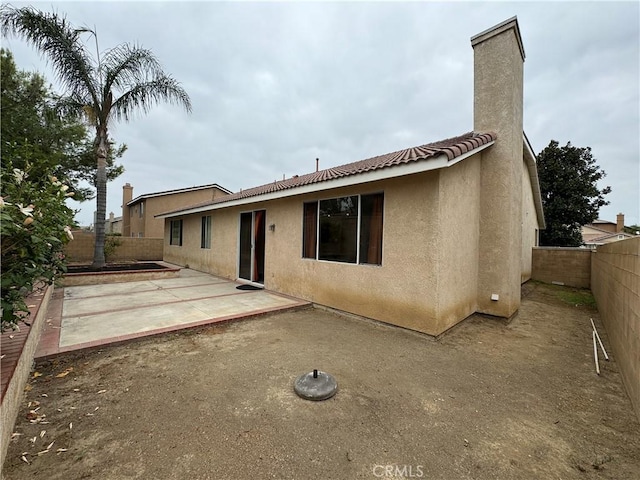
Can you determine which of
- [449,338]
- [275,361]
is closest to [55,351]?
[275,361]

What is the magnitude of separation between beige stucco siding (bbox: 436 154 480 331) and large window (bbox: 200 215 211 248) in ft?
31.5

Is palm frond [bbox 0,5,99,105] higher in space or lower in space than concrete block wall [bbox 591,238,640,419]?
higher

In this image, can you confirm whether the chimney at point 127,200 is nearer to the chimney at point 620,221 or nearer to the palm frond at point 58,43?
the palm frond at point 58,43

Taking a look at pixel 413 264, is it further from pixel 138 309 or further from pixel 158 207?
pixel 158 207

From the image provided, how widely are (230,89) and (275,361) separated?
13087mm

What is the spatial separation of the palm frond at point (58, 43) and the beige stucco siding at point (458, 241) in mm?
11317

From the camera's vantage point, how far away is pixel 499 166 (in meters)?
6.05

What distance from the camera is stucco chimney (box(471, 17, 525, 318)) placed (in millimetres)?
5980

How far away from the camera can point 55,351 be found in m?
3.69

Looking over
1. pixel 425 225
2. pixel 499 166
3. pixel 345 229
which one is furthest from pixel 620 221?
pixel 345 229

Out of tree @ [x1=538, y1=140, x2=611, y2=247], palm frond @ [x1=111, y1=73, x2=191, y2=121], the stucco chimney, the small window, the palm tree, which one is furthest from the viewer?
tree @ [x1=538, y1=140, x2=611, y2=247]

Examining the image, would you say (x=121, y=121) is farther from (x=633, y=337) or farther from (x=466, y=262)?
(x=633, y=337)

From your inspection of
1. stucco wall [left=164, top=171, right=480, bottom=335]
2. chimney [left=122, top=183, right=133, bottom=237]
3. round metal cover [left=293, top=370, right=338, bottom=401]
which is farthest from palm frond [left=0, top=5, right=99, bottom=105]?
chimney [left=122, top=183, right=133, bottom=237]

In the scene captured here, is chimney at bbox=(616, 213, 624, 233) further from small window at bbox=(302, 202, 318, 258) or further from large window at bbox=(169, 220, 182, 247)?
large window at bbox=(169, 220, 182, 247)
